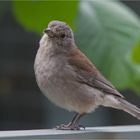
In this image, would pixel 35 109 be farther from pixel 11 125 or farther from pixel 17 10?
pixel 17 10

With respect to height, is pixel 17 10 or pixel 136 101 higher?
pixel 17 10

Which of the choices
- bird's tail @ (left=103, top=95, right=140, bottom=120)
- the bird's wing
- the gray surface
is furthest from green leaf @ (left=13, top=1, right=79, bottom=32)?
the gray surface

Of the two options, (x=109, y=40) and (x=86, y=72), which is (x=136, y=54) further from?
(x=86, y=72)

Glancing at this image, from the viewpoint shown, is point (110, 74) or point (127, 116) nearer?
point (110, 74)

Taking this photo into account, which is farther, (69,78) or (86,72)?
(86,72)

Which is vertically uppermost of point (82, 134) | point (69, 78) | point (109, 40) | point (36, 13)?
point (36, 13)

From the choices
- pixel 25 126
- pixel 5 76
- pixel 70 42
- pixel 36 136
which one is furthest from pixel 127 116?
pixel 36 136

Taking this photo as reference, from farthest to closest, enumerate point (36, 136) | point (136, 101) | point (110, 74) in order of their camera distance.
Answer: point (136, 101) < point (110, 74) < point (36, 136)

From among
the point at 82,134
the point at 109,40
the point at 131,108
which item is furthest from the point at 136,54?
the point at 82,134
